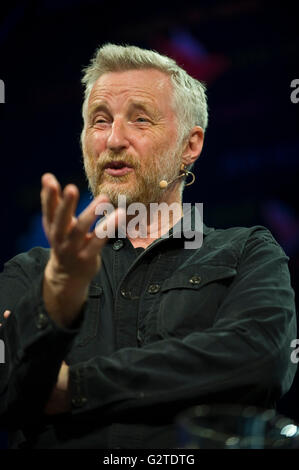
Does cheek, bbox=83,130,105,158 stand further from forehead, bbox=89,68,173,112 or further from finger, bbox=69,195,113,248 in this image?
finger, bbox=69,195,113,248

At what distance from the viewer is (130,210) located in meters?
2.11

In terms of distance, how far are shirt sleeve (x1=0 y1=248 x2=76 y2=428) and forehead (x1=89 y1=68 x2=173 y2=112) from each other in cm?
86

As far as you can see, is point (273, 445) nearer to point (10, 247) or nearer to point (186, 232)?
point (186, 232)

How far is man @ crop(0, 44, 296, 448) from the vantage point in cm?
141

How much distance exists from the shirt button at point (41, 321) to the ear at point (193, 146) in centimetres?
108

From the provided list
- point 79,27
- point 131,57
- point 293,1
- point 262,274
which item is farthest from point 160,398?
point 79,27

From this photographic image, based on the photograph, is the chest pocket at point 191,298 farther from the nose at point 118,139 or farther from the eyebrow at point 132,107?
the eyebrow at point 132,107

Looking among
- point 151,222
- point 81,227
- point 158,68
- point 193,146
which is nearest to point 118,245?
point 151,222

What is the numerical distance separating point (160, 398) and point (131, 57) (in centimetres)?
120

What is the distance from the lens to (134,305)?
1.82 meters

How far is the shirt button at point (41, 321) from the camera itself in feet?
4.59

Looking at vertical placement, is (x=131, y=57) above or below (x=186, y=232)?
above

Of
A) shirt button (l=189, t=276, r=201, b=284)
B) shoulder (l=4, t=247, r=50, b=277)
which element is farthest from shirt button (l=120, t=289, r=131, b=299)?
shoulder (l=4, t=247, r=50, b=277)

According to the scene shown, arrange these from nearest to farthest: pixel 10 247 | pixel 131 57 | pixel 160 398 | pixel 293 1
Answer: pixel 160 398
pixel 131 57
pixel 293 1
pixel 10 247
